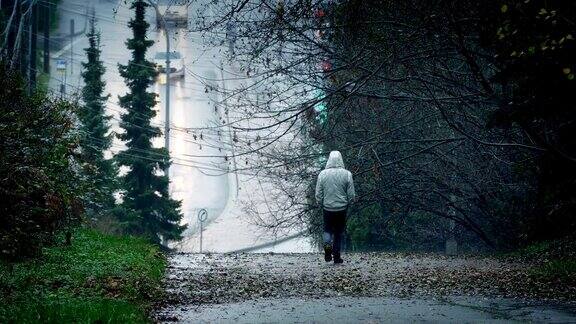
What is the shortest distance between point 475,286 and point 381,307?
2.62m

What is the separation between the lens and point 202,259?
15.8m

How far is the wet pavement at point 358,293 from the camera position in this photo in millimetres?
8219

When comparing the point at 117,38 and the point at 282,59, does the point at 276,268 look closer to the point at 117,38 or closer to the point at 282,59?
the point at 282,59

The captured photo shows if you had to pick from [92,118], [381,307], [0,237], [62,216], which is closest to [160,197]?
[92,118]

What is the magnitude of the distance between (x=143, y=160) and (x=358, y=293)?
92.0 feet

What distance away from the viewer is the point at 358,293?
10.2 metres

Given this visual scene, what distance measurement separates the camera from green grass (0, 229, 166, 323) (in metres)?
7.36

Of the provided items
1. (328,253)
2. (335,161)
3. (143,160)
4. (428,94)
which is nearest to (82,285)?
(328,253)

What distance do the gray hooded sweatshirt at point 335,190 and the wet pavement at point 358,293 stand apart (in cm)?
107

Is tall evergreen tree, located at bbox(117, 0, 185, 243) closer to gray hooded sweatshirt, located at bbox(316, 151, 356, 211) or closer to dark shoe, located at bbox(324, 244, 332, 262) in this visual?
gray hooded sweatshirt, located at bbox(316, 151, 356, 211)

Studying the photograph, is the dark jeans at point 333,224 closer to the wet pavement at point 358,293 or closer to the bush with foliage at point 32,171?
the wet pavement at point 358,293

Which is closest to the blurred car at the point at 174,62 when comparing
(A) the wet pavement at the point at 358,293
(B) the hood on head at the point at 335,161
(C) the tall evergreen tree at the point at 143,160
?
(C) the tall evergreen tree at the point at 143,160

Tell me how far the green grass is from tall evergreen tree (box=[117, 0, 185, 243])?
23.1 meters

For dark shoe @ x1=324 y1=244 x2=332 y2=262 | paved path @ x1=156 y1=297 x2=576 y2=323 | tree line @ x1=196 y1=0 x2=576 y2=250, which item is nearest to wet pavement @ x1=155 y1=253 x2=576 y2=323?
paved path @ x1=156 y1=297 x2=576 y2=323
